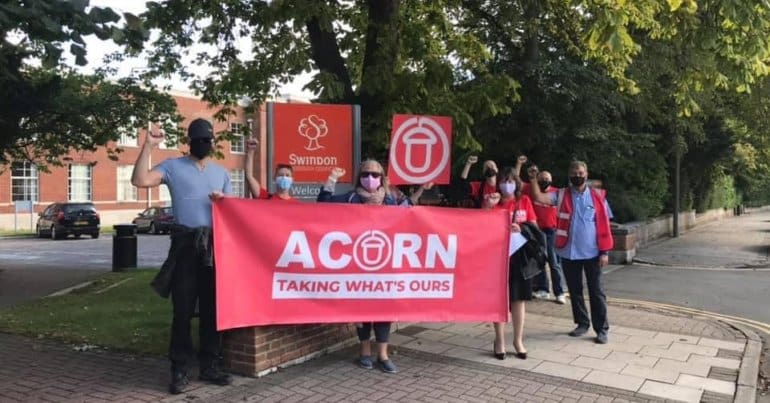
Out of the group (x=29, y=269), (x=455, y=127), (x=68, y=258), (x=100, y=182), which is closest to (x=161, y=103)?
(x=29, y=269)

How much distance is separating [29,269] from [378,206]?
1415cm

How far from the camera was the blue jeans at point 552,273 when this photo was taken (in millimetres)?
9406

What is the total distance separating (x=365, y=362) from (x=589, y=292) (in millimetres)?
2779

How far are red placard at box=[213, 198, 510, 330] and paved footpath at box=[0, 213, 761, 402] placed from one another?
50cm

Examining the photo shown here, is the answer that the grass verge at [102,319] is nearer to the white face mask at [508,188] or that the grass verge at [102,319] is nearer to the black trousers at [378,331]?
the black trousers at [378,331]

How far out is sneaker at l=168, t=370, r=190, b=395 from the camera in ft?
16.4

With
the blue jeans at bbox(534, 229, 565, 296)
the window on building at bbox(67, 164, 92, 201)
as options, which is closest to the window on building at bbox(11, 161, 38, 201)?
the window on building at bbox(67, 164, 92, 201)

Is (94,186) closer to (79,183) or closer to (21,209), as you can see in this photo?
(79,183)

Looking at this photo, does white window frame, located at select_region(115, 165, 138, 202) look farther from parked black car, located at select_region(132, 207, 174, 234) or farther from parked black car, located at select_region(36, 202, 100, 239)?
parked black car, located at select_region(36, 202, 100, 239)

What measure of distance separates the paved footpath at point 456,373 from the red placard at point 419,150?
175cm

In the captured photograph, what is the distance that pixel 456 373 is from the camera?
571 centimetres

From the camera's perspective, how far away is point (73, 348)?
21.9 feet

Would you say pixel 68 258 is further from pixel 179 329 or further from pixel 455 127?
pixel 179 329

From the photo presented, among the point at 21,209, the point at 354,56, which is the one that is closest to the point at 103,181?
the point at 21,209
